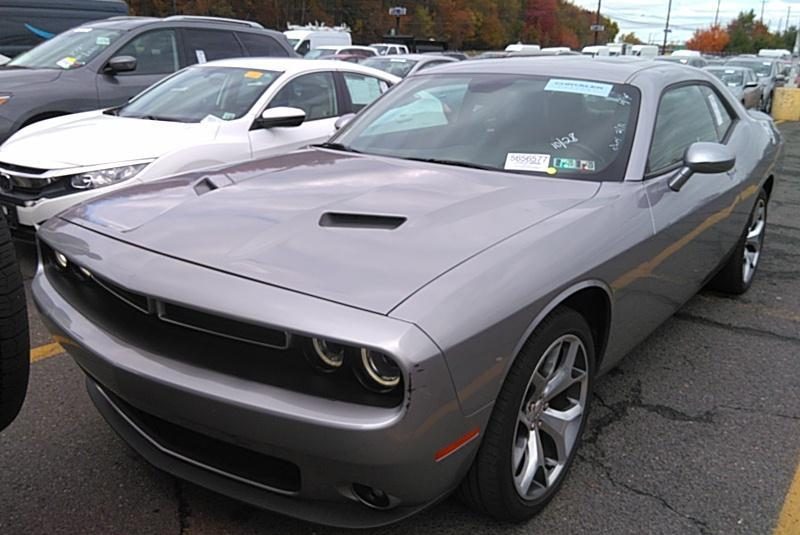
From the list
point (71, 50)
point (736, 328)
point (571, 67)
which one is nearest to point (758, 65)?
point (736, 328)

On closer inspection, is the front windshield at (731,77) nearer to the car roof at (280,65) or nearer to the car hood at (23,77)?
the car roof at (280,65)

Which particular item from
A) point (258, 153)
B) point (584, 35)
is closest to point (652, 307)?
point (258, 153)

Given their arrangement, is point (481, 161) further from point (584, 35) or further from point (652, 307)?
point (584, 35)

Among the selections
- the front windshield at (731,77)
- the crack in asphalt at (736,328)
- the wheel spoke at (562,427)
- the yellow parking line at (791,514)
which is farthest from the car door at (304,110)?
the front windshield at (731,77)

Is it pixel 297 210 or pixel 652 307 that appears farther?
pixel 652 307

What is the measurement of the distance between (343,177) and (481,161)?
625mm

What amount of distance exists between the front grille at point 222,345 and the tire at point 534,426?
0.47 m

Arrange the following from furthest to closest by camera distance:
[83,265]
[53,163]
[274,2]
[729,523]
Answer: [274,2]
[53,163]
[729,523]
[83,265]

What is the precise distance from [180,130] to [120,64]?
6.81 ft

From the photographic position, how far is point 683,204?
3.18 m

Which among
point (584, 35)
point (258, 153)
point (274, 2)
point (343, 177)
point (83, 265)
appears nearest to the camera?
point (83, 265)

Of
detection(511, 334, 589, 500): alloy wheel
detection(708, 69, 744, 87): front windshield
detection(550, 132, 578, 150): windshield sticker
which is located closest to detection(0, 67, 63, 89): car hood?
detection(550, 132, 578, 150): windshield sticker

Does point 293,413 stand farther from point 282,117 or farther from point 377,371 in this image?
point 282,117

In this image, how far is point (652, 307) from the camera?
3066 millimetres
